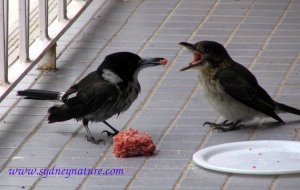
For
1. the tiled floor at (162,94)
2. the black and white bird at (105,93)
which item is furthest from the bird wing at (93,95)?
the tiled floor at (162,94)

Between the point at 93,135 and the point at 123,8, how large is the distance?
3.13 m

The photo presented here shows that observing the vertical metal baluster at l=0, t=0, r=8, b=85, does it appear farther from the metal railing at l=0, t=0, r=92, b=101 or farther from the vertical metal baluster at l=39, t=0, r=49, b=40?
the vertical metal baluster at l=39, t=0, r=49, b=40

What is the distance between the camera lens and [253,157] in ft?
24.6

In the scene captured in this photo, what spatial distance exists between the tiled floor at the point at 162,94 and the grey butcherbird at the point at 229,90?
0.13 meters

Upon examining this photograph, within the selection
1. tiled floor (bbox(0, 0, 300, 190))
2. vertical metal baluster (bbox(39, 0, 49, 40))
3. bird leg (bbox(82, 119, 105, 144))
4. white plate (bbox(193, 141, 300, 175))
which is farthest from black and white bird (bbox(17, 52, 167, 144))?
vertical metal baluster (bbox(39, 0, 49, 40))

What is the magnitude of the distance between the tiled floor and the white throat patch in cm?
45

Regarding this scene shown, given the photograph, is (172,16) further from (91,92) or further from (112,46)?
(91,92)

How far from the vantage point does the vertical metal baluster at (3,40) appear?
318 inches

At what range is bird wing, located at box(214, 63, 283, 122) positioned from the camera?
8047 mm

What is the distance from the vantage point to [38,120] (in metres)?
8.35

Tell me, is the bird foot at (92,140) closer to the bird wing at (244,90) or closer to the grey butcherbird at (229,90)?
the grey butcherbird at (229,90)

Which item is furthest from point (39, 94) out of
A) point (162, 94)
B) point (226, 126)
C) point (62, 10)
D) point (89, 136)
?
point (62, 10)

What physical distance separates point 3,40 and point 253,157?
207cm

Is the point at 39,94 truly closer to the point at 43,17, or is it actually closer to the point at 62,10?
the point at 43,17
